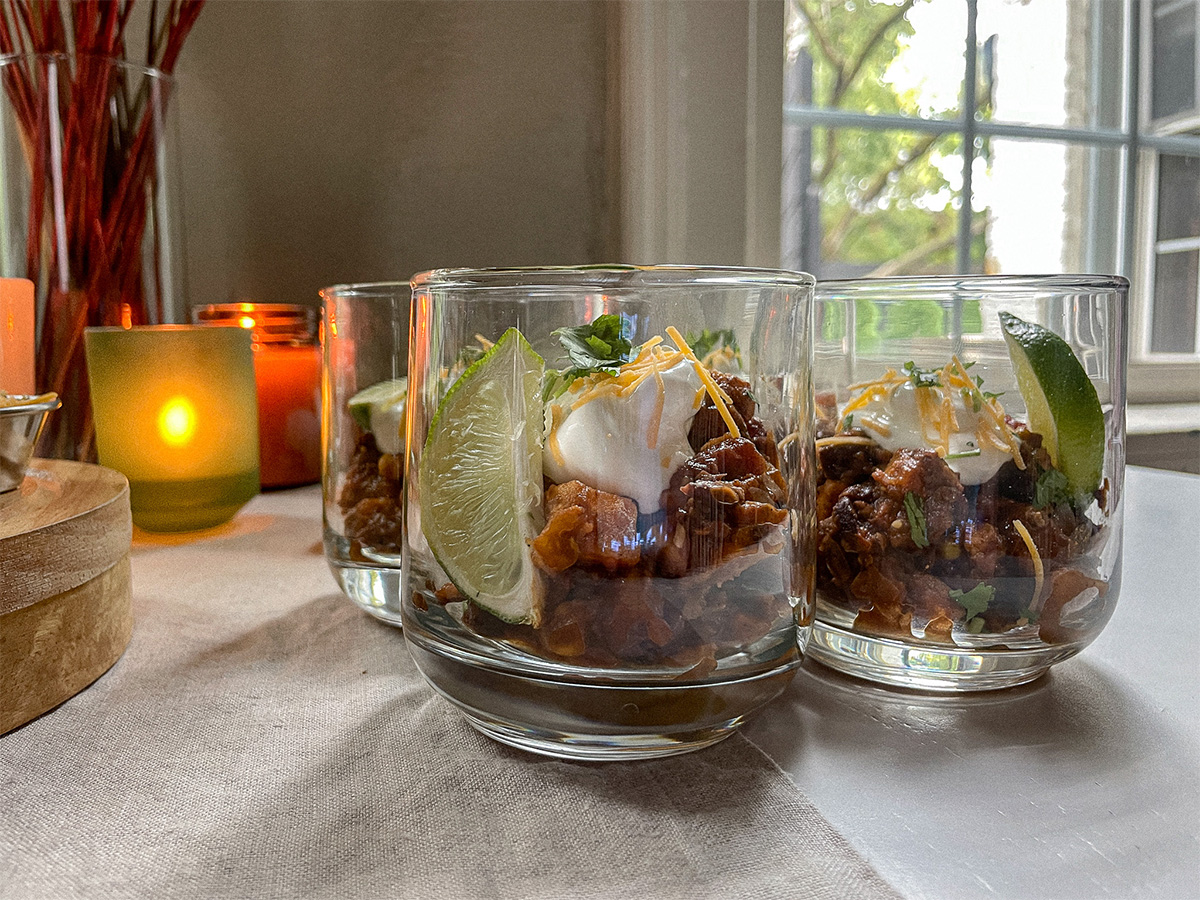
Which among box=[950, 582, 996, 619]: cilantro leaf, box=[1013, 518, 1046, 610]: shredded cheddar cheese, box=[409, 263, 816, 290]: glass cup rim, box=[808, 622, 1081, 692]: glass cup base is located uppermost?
box=[409, 263, 816, 290]: glass cup rim

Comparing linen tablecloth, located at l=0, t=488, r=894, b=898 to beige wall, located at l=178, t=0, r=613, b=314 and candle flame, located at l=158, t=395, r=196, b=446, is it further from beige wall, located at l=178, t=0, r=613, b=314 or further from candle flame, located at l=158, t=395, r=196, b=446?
beige wall, located at l=178, t=0, r=613, b=314

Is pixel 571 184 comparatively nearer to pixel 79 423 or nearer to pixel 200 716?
pixel 79 423

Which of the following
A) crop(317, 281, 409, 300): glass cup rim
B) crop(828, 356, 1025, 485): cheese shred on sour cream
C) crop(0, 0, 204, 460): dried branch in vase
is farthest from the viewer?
crop(0, 0, 204, 460): dried branch in vase

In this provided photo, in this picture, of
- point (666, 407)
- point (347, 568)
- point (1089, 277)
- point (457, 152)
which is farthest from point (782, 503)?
point (457, 152)

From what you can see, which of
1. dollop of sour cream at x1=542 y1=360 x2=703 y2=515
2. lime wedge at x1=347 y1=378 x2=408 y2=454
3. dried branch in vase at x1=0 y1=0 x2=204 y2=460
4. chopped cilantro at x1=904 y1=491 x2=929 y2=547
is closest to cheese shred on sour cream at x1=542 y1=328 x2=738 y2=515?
dollop of sour cream at x1=542 y1=360 x2=703 y2=515

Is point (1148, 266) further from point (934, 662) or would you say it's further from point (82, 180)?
point (82, 180)

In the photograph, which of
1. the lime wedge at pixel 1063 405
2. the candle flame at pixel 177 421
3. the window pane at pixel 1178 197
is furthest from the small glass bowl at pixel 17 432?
the window pane at pixel 1178 197

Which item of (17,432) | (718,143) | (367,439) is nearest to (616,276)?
(367,439)
